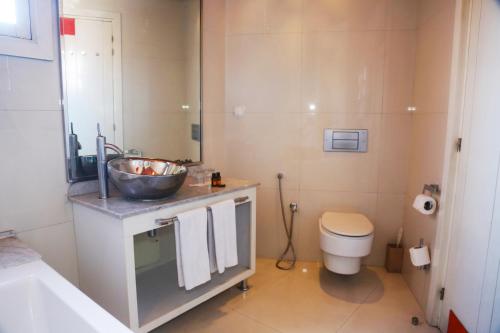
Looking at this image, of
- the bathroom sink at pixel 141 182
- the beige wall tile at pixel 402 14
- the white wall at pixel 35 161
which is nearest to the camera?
the white wall at pixel 35 161

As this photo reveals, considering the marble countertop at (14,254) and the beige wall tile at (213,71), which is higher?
the beige wall tile at (213,71)

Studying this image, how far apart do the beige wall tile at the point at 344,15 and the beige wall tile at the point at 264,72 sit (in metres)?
0.20

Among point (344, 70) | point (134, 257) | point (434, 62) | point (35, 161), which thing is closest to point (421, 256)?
point (434, 62)

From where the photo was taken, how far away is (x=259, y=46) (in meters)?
2.82

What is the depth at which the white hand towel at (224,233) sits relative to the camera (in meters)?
2.06

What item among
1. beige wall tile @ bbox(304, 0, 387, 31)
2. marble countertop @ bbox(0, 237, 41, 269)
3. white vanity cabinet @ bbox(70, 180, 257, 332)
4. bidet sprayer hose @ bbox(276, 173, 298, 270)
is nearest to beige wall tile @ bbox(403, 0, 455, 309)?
beige wall tile @ bbox(304, 0, 387, 31)

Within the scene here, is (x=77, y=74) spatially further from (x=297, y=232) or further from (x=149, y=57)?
(x=297, y=232)

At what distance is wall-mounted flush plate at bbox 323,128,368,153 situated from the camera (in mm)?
2744

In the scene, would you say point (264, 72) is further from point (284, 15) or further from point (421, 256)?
point (421, 256)

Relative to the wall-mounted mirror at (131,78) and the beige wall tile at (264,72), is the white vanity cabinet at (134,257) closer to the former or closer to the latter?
the wall-mounted mirror at (131,78)

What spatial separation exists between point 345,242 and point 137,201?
4.68 ft

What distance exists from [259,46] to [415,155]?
1551 mm

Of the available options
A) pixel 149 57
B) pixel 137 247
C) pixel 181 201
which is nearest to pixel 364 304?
Result: pixel 181 201

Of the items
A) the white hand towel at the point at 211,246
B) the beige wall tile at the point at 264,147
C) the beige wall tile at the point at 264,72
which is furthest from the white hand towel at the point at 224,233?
the beige wall tile at the point at 264,72
